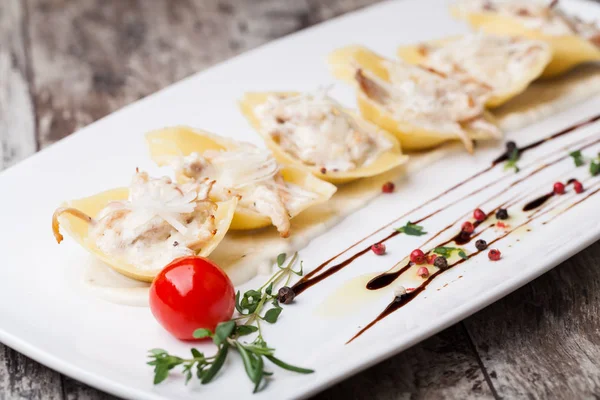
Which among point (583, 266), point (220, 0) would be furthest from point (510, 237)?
point (220, 0)

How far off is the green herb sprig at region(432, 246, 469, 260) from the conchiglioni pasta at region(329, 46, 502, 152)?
87 cm

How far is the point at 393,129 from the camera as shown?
4.18 metres

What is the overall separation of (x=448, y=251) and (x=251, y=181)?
945 mm

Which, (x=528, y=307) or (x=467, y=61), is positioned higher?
(x=467, y=61)

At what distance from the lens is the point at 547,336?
3.13m

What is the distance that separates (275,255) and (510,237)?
108 cm

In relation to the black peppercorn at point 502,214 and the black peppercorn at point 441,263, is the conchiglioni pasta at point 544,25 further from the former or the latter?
the black peppercorn at point 441,263

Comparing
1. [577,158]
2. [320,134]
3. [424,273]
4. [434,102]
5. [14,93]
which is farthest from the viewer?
[14,93]

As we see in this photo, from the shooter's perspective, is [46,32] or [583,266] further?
[46,32]

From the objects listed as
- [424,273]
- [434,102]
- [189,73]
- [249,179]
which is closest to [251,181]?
[249,179]

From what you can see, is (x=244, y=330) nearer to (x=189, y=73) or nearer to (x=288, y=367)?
(x=288, y=367)

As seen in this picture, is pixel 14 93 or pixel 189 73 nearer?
pixel 14 93

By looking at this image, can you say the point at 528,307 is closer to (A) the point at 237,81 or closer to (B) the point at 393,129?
(B) the point at 393,129

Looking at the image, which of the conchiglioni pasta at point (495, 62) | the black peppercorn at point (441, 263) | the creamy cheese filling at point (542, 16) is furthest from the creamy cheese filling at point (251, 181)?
the creamy cheese filling at point (542, 16)
